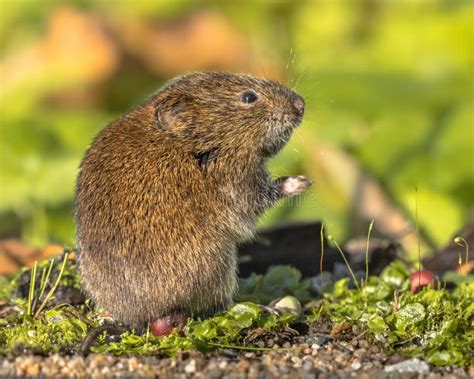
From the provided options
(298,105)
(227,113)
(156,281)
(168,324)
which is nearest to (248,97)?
(227,113)

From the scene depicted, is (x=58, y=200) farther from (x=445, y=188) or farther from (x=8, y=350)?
(x=8, y=350)

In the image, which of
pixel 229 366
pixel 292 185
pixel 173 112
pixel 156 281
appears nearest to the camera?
pixel 229 366

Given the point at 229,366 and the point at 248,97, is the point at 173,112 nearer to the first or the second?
the point at 248,97

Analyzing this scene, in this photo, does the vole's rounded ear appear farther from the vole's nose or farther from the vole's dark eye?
the vole's nose

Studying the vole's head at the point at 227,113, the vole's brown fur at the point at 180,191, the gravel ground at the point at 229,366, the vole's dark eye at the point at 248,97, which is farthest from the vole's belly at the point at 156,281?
the vole's dark eye at the point at 248,97

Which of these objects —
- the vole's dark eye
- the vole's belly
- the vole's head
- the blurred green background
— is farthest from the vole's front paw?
the vole's belly

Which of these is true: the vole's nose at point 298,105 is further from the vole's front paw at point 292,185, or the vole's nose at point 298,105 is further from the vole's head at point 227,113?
the vole's front paw at point 292,185
